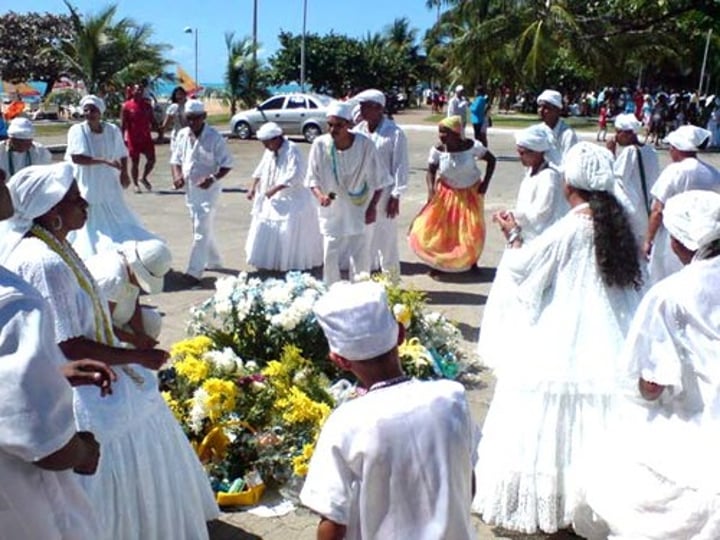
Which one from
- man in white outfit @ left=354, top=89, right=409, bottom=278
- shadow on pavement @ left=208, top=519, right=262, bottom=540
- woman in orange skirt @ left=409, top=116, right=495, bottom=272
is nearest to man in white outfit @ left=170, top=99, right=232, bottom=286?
man in white outfit @ left=354, top=89, right=409, bottom=278

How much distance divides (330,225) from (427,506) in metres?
Answer: 5.49

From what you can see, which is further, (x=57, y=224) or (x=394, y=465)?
(x=57, y=224)

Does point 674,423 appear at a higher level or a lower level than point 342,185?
lower

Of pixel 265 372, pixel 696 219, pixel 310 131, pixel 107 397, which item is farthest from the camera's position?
pixel 310 131

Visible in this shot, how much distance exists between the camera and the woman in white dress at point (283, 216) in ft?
30.6

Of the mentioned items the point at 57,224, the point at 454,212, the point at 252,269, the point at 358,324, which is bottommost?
the point at 252,269

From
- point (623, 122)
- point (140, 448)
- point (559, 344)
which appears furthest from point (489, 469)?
point (623, 122)

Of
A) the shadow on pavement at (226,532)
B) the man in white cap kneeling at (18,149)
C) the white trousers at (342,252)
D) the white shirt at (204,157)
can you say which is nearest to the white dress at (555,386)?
the shadow on pavement at (226,532)

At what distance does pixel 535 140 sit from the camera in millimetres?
5629

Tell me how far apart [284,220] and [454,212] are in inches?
75.7

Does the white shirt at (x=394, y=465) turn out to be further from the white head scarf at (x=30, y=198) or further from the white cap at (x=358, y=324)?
the white head scarf at (x=30, y=198)

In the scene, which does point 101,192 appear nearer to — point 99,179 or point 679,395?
point 99,179

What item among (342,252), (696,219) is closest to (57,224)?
(696,219)

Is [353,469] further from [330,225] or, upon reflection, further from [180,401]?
[330,225]
